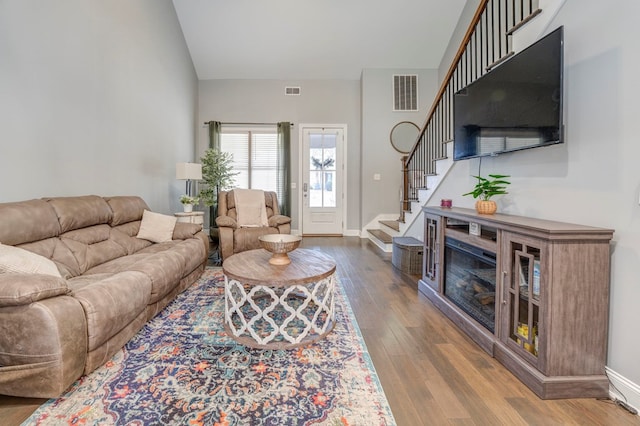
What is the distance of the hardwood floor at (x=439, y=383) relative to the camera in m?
1.40

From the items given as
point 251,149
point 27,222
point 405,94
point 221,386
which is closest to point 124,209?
point 27,222

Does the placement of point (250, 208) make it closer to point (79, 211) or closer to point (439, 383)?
point (79, 211)

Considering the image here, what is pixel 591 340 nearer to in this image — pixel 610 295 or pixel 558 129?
pixel 610 295

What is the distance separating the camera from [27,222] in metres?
2.05

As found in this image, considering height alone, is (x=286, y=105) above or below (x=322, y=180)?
above

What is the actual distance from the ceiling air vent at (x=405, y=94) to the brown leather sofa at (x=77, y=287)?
4.65m

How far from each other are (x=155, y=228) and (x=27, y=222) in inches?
50.7

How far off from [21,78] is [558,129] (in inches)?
142

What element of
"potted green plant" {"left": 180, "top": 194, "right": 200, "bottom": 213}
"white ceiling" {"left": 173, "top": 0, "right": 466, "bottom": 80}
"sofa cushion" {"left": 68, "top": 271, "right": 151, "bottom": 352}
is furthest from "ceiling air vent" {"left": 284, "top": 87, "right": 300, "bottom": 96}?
"sofa cushion" {"left": 68, "top": 271, "right": 151, "bottom": 352}

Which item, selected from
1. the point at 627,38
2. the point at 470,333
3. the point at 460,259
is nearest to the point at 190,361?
the point at 470,333

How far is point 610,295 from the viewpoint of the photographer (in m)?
1.55

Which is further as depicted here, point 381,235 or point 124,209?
point 381,235

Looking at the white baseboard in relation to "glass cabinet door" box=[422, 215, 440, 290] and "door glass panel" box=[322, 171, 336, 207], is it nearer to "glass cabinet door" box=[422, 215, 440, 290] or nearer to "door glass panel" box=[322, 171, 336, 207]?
"glass cabinet door" box=[422, 215, 440, 290]

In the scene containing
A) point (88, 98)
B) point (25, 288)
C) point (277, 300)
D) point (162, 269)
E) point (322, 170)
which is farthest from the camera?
point (322, 170)
